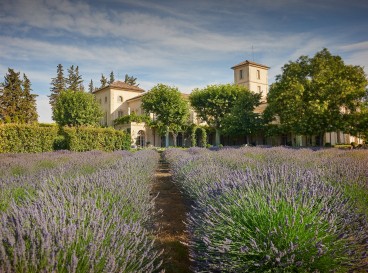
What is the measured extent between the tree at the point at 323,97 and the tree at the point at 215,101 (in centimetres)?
1206

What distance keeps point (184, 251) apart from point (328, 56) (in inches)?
906

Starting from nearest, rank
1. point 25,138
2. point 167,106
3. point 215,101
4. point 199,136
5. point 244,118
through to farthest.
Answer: point 25,138, point 244,118, point 167,106, point 215,101, point 199,136

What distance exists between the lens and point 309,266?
177cm

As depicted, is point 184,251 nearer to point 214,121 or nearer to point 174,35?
point 174,35

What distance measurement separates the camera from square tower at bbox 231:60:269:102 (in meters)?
43.6

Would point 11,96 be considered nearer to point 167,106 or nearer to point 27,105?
point 27,105

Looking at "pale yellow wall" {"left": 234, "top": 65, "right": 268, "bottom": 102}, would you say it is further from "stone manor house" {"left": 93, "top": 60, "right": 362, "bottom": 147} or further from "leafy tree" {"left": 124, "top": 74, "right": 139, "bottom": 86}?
"leafy tree" {"left": 124, "top": 74, "right": 139, "bottom": 86}

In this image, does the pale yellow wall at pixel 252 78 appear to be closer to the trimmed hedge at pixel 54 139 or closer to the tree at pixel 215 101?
the tree at pixel 215 101

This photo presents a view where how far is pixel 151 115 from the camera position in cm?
3841

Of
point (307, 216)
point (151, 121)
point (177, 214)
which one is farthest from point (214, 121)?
point (307, 216)

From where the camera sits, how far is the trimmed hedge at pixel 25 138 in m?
14.0

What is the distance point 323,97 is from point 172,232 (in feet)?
59.5

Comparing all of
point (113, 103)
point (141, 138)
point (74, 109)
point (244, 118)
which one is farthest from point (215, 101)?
point (74, 109)

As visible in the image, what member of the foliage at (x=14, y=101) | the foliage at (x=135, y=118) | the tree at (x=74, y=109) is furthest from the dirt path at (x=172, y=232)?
the foliage at (x=14, y=101)
